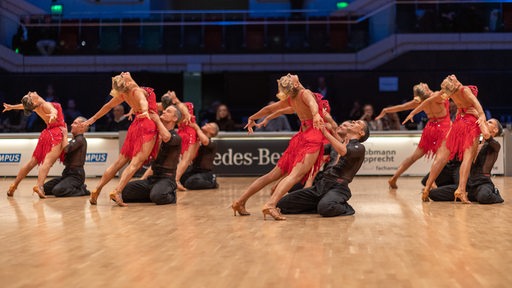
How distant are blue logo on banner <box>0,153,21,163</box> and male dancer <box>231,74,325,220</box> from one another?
8.46 m

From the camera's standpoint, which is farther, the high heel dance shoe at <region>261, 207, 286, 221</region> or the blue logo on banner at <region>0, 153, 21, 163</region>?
the blue logo on banner at <region>0, 153, 21, 163</region>

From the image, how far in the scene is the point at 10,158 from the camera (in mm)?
15555

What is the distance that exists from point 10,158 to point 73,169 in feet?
16.3

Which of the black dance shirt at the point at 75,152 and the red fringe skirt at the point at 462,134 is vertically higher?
the red fringe skirt at the point at 462,134

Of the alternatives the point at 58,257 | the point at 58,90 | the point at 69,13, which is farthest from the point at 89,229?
the point at 69,13

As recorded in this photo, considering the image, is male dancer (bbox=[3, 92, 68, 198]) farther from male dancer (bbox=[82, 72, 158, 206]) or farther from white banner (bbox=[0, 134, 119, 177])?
white banner (bbox=[0, 134, 119, 177])

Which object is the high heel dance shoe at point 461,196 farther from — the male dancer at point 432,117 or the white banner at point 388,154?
the white banner at point 388,154

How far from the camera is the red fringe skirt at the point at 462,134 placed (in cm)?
950

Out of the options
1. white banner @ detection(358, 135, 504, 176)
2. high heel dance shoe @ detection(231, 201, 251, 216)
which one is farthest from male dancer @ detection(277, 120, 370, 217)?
white banner @ detection(358, 135, 504, 176)

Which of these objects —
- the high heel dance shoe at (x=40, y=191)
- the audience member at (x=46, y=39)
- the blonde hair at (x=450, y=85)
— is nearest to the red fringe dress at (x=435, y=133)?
the blonde hair at (x=450, y=85)

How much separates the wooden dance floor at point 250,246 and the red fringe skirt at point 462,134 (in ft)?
2.28

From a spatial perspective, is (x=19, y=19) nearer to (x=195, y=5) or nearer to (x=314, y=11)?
(x=195, y=5)

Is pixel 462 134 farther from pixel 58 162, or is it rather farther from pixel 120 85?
pixel 58 162

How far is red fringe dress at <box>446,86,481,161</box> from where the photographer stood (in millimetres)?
9500
